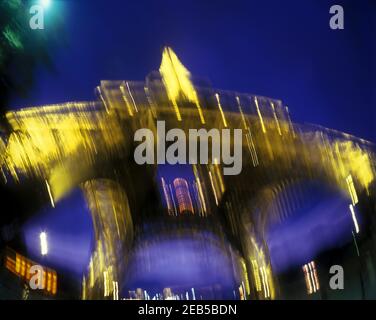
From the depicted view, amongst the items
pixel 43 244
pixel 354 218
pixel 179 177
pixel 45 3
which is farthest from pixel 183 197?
pixel 45 3

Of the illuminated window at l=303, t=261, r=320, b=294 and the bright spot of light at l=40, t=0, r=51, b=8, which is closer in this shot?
the illuminated window at l=303, t=261, r=320, b=294

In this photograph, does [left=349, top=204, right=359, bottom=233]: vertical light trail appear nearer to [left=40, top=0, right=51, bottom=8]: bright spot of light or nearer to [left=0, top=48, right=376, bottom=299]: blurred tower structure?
[left=0, top=48, right=376, bottom=299]: blurred tower structure

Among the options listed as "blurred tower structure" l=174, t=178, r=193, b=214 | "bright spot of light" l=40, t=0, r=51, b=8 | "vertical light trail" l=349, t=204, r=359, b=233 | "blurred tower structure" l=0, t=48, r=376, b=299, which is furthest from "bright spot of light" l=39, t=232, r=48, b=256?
"vertical light trail" l=349, t=204, r=359, b=233

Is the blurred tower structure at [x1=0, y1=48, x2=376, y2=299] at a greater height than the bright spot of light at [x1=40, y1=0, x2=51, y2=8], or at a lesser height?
lesser

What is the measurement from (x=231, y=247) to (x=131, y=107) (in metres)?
0.85

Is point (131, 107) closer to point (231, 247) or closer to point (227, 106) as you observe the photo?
point (227, 106)

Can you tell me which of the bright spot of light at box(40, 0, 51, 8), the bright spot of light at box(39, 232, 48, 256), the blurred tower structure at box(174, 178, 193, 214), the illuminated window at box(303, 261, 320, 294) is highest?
the bright spot of light at box(40, 0, 51, 8)

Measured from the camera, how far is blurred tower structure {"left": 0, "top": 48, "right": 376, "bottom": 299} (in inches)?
92.9

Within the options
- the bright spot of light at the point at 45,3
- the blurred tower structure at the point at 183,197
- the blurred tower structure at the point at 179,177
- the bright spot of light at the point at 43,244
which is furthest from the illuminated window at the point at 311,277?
the bright spot of light at the point at 45,3

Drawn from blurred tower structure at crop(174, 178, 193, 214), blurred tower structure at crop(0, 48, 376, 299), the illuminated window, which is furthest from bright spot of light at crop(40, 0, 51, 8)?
the illuminated window

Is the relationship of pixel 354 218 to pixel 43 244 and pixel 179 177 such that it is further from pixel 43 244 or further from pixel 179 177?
pixel 43 244

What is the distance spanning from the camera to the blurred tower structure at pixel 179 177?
2.36m

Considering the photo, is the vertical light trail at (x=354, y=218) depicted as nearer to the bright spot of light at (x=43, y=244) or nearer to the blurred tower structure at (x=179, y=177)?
the blurred tower structure at (x=179, y=177)
